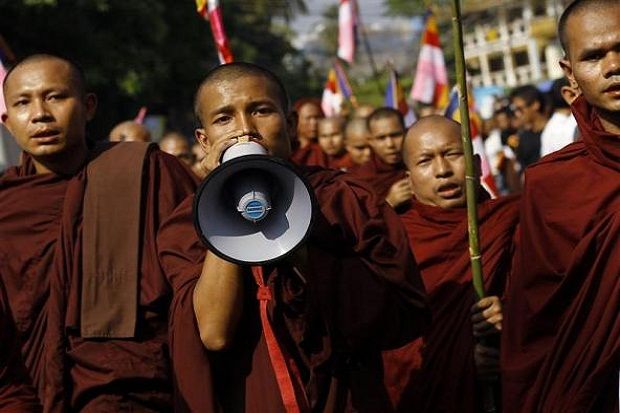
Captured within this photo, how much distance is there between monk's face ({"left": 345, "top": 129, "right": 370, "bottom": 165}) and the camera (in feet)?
30.5

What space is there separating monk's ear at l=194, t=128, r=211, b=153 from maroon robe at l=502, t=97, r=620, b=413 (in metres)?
0.93

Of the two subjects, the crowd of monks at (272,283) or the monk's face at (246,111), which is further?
the monk's face at (246,111)

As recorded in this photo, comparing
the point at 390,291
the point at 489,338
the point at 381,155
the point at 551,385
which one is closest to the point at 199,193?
the point at 390,291

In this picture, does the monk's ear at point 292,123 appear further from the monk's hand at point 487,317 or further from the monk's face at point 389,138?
the monk's face at point 389,138

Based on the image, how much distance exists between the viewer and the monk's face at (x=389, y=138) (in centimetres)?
802

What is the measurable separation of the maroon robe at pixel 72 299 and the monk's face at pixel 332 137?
20.0 ft

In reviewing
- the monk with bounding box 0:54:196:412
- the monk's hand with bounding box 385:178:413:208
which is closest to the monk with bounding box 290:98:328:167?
the monk's hand with bounding box 385:178:413:208

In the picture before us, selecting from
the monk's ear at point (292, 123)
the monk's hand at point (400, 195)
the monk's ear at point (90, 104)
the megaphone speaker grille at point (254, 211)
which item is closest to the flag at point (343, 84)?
the monk's hand at point (400, 195)

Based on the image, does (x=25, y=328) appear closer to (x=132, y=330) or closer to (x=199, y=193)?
(x=132, y=330)

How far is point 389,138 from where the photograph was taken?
26.5 feet

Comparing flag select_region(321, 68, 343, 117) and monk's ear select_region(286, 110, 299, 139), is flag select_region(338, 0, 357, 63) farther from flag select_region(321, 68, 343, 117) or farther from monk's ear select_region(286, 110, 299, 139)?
monk's ear select_region(286, 110, 299, 139)

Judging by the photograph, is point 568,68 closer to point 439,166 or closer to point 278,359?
point 278,359

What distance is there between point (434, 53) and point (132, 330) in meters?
6.69

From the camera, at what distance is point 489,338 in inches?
171
